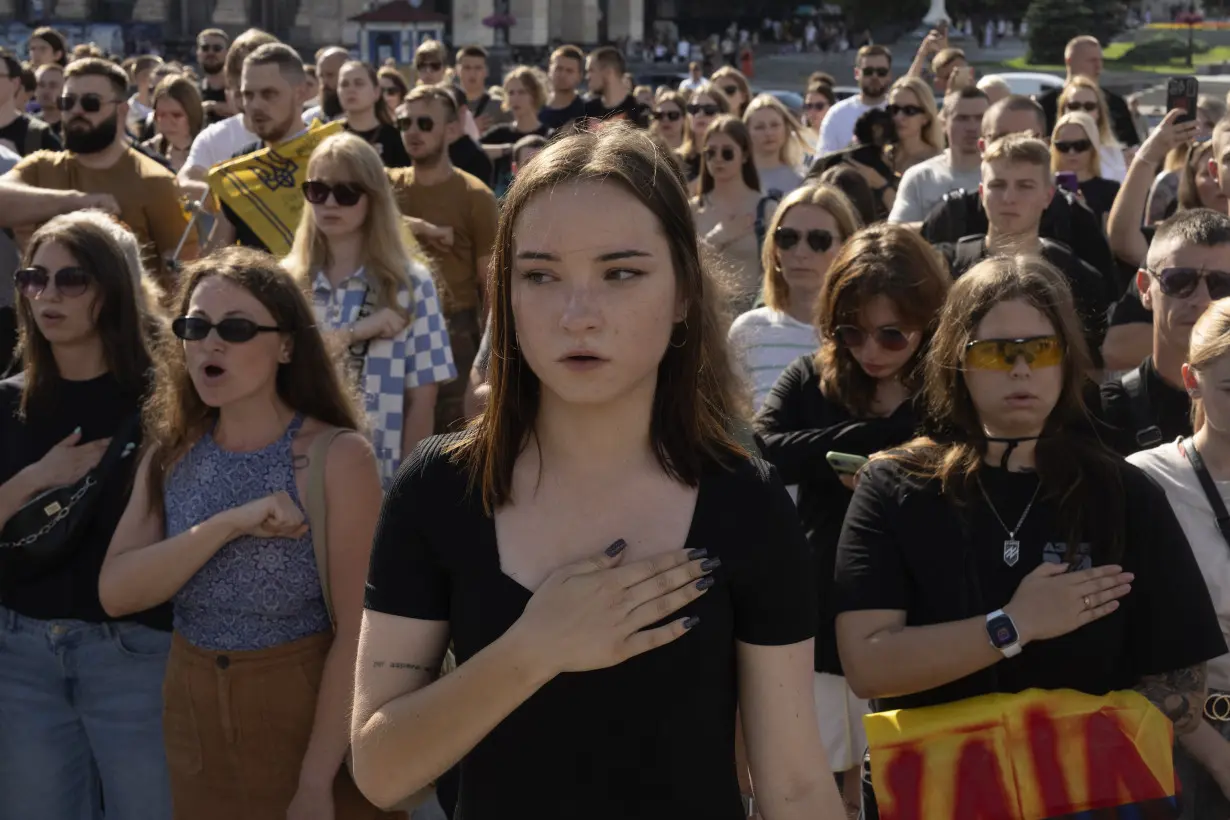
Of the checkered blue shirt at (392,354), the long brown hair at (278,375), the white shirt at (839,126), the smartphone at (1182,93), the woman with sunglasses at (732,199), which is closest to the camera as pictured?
the long brown hair at (278,375)

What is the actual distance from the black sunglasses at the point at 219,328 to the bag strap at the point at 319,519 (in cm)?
37

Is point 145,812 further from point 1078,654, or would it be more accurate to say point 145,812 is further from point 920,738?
point 1078,654

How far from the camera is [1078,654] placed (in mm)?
3205

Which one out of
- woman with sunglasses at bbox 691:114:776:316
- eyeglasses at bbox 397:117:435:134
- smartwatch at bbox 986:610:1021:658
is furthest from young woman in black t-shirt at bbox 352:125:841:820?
eyeglasses at bbox 397:117:435:134

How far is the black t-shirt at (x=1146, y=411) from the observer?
13.6 ft

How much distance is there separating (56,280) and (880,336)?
2183 mm

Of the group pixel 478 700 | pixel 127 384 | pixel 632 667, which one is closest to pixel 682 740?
pixel 632 667

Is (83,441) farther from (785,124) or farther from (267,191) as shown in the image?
(785,124)

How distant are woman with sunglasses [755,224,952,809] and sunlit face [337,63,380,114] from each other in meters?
5.89

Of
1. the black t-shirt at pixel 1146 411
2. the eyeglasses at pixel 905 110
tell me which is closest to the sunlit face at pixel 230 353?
the black t-shirt at pixel 1146 411

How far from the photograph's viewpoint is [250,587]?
3.55 metres

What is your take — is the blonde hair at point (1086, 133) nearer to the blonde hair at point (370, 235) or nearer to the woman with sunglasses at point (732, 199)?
the woman with sunglasses at point (732, 199)

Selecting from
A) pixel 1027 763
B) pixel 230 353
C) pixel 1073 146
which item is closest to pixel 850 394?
pixel 1027 763

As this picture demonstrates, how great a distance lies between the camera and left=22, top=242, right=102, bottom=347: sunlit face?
422cm
